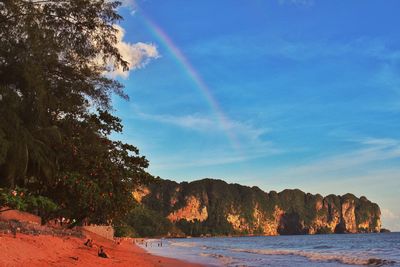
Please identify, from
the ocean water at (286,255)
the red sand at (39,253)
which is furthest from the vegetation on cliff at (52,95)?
the ocean water at (286,255)

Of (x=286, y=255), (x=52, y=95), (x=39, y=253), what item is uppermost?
(x=52, y=95)

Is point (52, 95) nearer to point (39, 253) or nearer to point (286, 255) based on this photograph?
point (39, 253)

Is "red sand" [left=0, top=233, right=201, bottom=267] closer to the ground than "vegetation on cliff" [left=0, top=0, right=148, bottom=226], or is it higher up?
closer to the ground

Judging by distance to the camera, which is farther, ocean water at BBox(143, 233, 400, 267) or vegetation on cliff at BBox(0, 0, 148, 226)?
ocean water at BBox(143, 233, 400, 267)

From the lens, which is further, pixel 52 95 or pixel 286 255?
pixel 286 255

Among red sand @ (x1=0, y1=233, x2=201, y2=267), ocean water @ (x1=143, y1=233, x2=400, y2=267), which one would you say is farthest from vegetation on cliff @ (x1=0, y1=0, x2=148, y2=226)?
ocean water @ (x1=143, y1=233, x2=400, y2=267)

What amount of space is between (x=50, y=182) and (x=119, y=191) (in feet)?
23.4

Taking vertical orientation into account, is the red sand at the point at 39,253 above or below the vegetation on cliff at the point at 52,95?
below

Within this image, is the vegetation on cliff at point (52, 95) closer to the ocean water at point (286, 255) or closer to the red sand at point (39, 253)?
the red sand at point (39, 253)

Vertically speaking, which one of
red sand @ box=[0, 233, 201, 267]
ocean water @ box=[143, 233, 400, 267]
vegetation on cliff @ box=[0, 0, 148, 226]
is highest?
vegetation on cliff @ box=[0, 0, 148, 226]

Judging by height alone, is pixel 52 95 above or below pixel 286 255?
above

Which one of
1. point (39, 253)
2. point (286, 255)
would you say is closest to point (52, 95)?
point (39, 253)

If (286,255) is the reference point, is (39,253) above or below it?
above

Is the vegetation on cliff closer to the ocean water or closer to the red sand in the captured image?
the red sand
